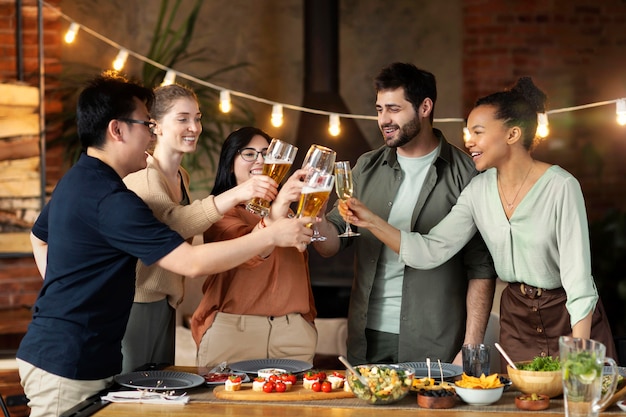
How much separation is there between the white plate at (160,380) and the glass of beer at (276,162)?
56 cm

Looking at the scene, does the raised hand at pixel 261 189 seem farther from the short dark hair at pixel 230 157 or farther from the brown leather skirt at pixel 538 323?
the brown leather skirt at pixel 538 323

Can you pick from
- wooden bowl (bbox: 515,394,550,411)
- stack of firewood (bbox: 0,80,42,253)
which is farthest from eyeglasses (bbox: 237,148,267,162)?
stack of firewood (bbox: 0,80,42,253)

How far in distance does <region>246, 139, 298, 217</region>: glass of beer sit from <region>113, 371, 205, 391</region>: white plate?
555 mm

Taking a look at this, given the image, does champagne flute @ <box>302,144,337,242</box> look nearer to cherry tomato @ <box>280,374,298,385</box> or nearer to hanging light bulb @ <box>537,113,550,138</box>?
cherry tomato @ <box>280,374,298,385</box>

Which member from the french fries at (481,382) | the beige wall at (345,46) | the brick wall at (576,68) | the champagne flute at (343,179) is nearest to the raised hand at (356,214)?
the champagne flute at (343,179)

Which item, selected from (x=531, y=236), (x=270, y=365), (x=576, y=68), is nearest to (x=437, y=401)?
(x=270, y=365)

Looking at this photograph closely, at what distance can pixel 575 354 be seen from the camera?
1941 mm

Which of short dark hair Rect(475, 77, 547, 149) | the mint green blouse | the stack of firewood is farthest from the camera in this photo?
the stack of firewood

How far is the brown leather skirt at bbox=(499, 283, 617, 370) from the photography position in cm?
276

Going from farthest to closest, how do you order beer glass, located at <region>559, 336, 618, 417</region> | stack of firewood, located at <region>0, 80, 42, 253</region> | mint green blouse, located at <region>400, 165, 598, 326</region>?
stack of firewood, located at <region>0, 80, 42, 253</region>
mint green blouse, located at <region>400, 165, 598, 326</region>
beer glass, located at <region>559, 336, 618, 417</region>

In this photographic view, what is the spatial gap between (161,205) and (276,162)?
0.44 meters

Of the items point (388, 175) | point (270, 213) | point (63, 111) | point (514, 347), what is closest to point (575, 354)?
point (514, 347)

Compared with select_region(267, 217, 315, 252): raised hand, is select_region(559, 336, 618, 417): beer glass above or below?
below

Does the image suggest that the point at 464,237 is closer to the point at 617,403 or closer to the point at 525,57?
the point at 617,403
